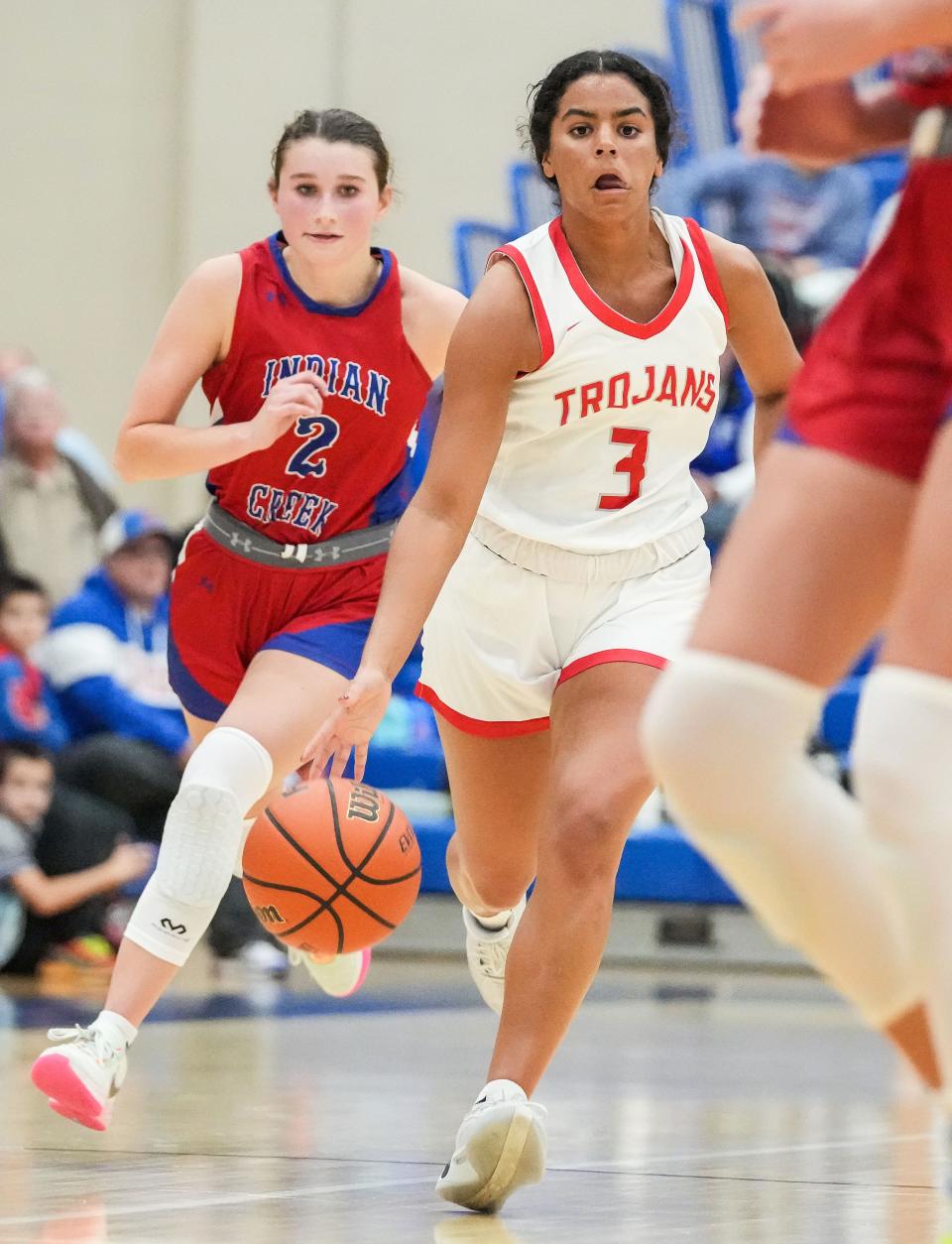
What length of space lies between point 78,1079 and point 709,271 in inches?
66.6

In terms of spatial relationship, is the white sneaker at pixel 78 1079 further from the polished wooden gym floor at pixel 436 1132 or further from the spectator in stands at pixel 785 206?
the spectator in stands at pixel 785 206

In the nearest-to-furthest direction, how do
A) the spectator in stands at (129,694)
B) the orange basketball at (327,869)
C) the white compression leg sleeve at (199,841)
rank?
the white compression leg sleeve at (199,841) < the orange basketball at (327,869) < the spectator in stands at (129,694)

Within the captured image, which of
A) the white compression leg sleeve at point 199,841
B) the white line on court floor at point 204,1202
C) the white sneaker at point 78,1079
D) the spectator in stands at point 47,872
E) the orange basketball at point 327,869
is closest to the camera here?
the white line on court floor at point 204,1202

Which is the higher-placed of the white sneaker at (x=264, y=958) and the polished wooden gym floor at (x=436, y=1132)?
the polished wooden gym floor at (x=436, y=1132)

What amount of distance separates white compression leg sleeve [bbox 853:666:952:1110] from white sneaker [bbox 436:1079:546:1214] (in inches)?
47.4

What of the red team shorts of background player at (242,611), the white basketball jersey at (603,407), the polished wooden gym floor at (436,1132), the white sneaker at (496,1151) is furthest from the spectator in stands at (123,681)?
the white sneaker at (496,1151)

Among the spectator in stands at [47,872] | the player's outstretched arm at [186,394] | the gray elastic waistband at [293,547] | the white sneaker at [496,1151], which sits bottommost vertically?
the spectator in stands at [47,872]

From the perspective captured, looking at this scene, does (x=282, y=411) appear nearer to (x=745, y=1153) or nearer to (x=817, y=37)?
(x=745, y=1153)

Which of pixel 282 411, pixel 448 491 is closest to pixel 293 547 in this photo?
pixel 282 411

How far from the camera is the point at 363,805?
4113 mm

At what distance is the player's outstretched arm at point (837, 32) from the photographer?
6.70 feet

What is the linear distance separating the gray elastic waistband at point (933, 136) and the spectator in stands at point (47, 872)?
6.06 metres

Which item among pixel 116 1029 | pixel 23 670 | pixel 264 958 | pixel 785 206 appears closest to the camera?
pixel 116 1029

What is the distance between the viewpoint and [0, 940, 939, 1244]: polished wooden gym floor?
3.11 m
